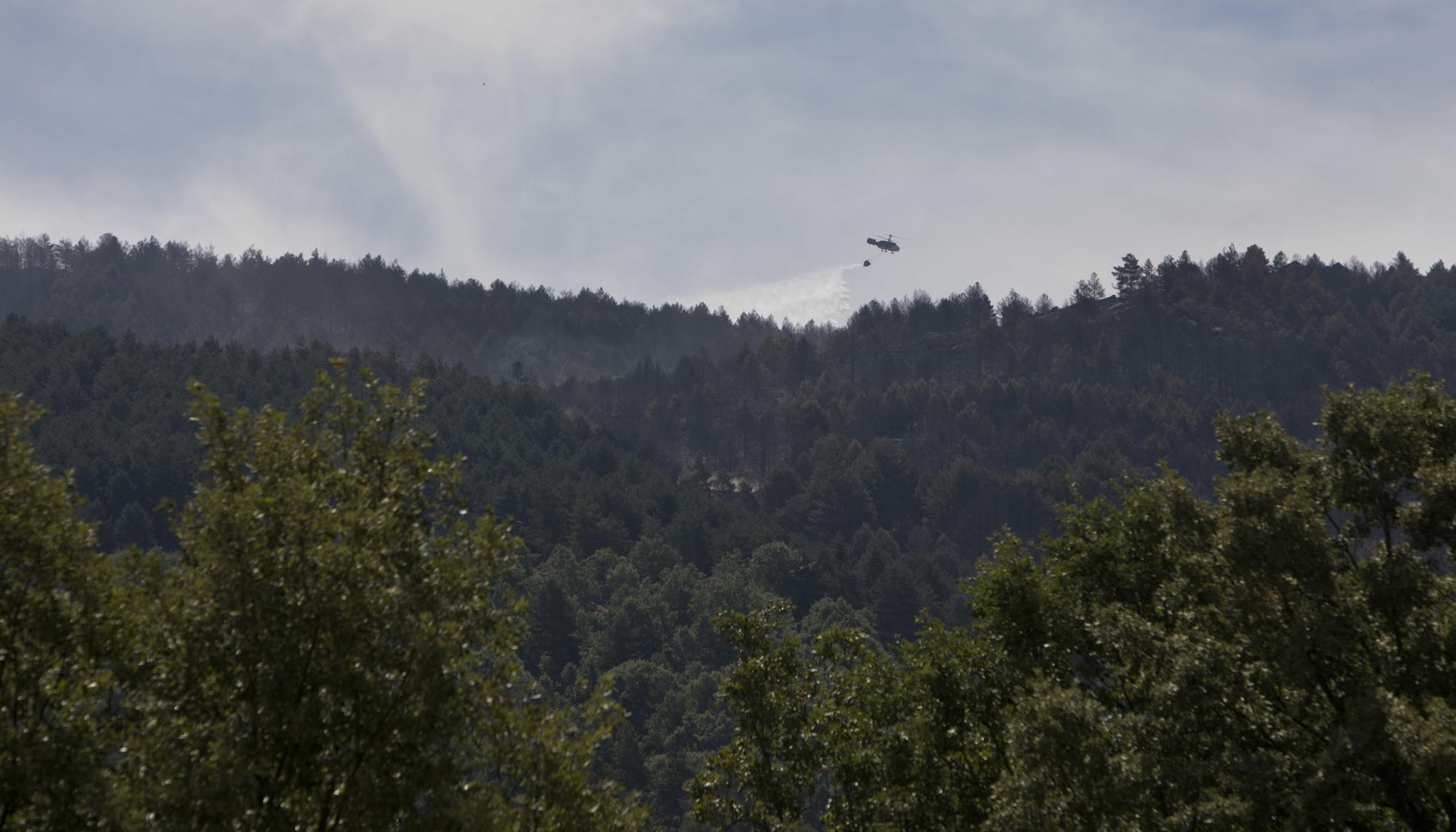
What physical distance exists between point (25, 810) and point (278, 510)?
393cm

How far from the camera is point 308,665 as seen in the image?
41.3ft

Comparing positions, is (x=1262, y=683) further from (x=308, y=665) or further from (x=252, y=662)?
(x=252, y=662)

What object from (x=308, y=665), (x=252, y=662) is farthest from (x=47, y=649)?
(x=308, y=665)

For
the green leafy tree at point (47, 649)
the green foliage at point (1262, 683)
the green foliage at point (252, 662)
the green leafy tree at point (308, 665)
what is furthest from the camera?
the green foliage at point (1262, 683)

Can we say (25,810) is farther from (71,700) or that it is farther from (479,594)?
(479,594)

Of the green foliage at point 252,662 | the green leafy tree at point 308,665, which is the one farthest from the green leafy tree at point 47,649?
the green leafy tree at point 308,665

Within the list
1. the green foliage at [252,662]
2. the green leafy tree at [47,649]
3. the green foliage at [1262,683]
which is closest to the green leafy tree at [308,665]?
the green foliage at [252,662]

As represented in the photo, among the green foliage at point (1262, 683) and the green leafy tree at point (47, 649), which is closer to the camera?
the green leafy tree at point (47, 649)

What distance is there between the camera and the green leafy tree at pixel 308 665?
12258 mm

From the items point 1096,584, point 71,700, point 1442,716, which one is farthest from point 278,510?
point 1096,584

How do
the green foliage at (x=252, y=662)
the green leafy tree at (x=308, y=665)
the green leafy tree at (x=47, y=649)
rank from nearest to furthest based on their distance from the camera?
1. the green leafy tree at (x=47, y=649)
2. the green foliage at (x=252, y=662)
3. the green leafy tree at (x=308, y=665)

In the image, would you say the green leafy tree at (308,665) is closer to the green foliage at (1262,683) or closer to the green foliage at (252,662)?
the green foliage at (252,662)

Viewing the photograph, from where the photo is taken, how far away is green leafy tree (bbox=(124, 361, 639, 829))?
12258 mm

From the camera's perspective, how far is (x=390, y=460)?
15.1m
